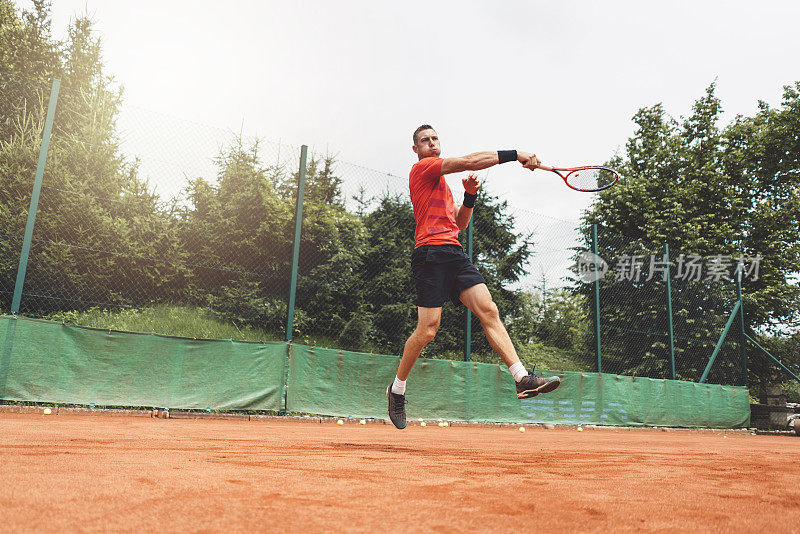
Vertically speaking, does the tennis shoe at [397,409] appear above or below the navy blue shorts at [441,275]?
below

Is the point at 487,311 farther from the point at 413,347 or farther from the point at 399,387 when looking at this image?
the point at 399,387

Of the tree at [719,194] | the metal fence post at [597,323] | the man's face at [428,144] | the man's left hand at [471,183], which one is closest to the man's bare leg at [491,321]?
the man's left hand at [471,183]

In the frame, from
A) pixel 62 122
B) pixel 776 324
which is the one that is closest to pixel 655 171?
pixel 776 324

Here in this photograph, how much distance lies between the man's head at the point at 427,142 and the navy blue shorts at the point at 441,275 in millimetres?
716

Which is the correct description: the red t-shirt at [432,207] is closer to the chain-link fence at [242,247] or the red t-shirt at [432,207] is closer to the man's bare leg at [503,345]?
the man's bare leg at [503,345]

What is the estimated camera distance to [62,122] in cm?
759

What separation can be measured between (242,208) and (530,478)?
7.61 metres

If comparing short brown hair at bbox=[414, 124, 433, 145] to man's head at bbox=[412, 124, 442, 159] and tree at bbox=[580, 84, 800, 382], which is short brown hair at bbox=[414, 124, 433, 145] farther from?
tree at bbox=[580, 84, 800, 382]

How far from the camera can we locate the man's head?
13.5 feet

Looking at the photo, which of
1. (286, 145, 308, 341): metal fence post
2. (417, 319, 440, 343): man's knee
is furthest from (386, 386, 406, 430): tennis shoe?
(286, 145, 308, 341): metal fence post

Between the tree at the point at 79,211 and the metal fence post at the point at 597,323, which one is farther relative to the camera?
the metal fence post at the point at 597,323

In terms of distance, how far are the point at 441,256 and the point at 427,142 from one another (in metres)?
0.87

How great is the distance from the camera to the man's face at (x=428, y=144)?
4129mm

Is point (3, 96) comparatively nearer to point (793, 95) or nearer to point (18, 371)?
point (18, 371)
